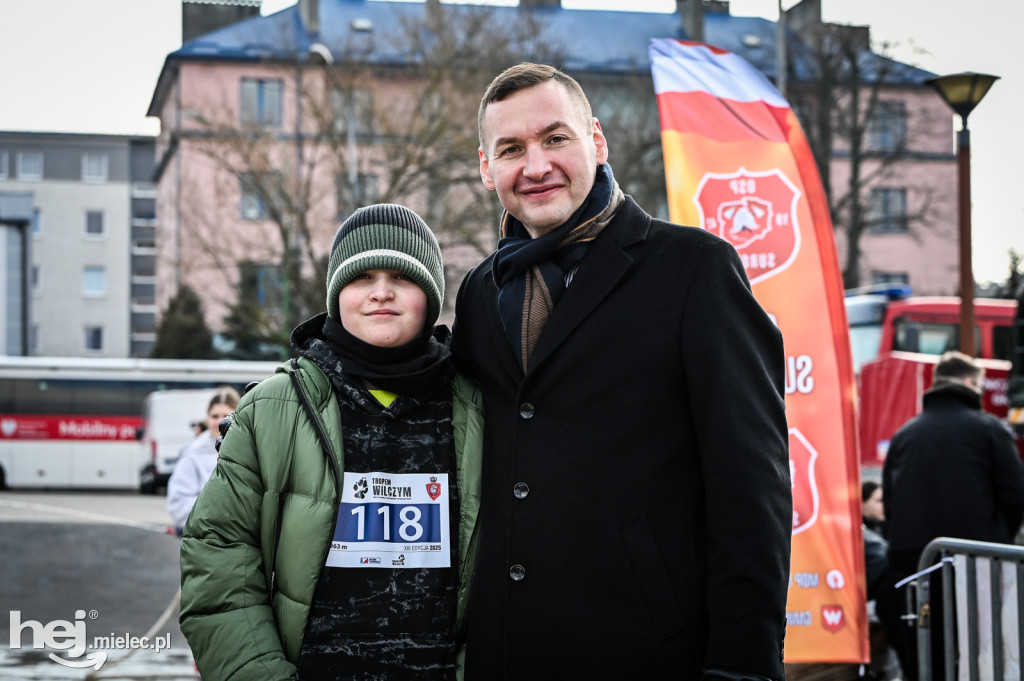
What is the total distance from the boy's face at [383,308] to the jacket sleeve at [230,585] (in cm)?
43

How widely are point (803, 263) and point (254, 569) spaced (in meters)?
3.32

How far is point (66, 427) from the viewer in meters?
28.3

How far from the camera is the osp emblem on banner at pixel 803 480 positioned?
5.03 metres

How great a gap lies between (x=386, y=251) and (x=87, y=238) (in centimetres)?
7159

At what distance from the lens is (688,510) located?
95.3 inches

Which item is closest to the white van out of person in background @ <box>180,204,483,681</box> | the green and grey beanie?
the green and grey beanie

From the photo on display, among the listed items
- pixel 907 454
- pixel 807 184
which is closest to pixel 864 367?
pixel 907 454

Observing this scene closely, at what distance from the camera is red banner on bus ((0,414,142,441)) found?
28391 millimetres

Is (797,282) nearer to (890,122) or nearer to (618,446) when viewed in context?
(618,446)

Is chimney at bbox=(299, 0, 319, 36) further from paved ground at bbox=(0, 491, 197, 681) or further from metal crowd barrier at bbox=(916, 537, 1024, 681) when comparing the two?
metal crowd barrier at bbox=(916, 537, 1024, 681)

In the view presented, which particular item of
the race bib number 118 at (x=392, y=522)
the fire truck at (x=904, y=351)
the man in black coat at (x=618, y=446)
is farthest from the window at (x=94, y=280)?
the man in black coat at (x=618, y=446)

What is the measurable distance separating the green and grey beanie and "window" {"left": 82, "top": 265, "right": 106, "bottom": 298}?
70.4m

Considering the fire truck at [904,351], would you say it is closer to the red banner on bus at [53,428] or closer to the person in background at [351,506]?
the person in background at [351,506]

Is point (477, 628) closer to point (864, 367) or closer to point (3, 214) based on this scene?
point (864, 367)
